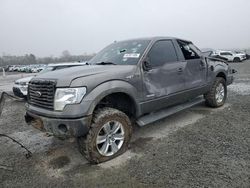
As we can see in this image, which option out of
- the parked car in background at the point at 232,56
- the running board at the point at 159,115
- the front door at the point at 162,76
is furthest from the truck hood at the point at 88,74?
the parked car in background at the point at 232,56

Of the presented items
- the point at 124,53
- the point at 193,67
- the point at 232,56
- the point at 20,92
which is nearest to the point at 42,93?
the point at 124,53

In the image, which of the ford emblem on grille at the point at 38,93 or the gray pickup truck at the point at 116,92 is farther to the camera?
the ford emblem on grille at the point at 38,93

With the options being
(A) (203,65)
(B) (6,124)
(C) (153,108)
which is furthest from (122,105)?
(B) (6,124)

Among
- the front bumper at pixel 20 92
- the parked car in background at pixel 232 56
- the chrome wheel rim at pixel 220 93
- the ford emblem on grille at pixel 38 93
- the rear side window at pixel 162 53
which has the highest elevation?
the rear side window at pixel 162 53

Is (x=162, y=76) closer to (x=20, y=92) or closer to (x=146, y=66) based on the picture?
(x=146, y=66)

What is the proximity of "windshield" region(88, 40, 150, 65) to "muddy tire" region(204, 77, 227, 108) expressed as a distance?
258cm

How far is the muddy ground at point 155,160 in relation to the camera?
10.4 feet

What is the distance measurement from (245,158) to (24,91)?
8099mm

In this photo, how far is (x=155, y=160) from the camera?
371 cm

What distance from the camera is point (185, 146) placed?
164 inches

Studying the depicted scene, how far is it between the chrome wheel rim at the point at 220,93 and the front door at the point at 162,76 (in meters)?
1.86

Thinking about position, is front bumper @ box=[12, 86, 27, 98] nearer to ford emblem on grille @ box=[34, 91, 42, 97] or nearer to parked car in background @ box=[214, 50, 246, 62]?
ford emblem on grille @ box=[34, 91, 42, 97]

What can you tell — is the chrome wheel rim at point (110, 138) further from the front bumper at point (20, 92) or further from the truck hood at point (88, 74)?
the front bumper at point (20, 92)

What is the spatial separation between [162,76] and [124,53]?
2.79 ft
